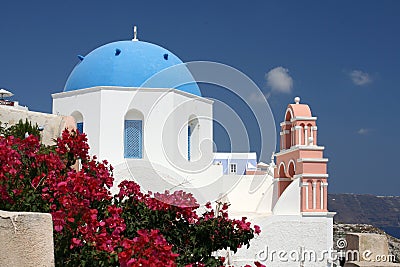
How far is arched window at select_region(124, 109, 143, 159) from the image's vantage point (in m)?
12.5

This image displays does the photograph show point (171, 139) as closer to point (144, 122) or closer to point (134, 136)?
point (144, 122)

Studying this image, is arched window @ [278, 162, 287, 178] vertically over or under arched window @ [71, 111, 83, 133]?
under

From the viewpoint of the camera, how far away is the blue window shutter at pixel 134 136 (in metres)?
12.5

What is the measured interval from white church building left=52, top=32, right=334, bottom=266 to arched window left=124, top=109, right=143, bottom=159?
2 centimetres

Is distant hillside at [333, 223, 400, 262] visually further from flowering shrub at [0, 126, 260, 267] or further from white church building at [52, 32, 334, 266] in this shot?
flowering shrub at [0, 126, 260, 267]

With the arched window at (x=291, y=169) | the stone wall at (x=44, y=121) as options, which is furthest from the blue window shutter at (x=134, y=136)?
the stone wall at (x=44, y=121)

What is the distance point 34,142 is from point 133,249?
5.10ft

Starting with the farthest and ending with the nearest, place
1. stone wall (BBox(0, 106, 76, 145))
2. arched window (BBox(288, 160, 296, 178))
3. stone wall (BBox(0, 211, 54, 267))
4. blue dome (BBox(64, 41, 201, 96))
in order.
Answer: arched window (BBox(288, 160, 296, 178)) → blue dome (BBox(64, 41, 201, 96)) → stone wall (BBox(0, 106, 76, 145)) → stone wall (BBox(0, 211, 54, 267))

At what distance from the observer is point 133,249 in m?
3.23

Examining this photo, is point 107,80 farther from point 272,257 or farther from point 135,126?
point 272,257

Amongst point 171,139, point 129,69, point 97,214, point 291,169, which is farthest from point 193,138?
point 97,214

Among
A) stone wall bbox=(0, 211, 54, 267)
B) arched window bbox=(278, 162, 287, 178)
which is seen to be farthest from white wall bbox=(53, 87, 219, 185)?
stone wall bbox=(0, 211, 54, 267)

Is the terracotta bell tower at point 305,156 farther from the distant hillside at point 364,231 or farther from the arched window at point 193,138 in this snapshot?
the arched window at point 193,138

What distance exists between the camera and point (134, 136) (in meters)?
12.6
